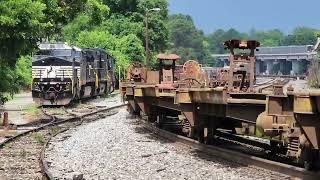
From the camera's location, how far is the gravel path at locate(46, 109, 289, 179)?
10.4 metres

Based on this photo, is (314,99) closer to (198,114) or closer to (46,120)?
(198,114)

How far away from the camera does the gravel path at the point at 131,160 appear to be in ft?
34.1

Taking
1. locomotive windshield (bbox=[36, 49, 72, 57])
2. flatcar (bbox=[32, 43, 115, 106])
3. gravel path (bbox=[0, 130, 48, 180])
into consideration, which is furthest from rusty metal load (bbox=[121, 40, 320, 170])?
locomotive windshield (bbox=[36, 49, 72, 57])

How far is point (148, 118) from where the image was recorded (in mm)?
18453

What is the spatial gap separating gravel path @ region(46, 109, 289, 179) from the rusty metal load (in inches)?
28.0

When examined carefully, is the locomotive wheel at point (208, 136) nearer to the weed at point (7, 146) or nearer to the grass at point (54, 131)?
the weed at point (7, 146)

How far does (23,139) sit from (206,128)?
210 inches

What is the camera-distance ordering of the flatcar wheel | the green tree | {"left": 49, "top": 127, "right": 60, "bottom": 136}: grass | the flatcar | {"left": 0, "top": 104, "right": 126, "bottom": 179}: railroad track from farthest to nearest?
1. the flatcar
2. {"left": 49, "top": 127, "right": 60, "bottom": 136}: grass
3. the green tree
4. {"left": 0, "top": 104, "right": 126, "bottom": 179}: railroad track
5. the flatcar wheel

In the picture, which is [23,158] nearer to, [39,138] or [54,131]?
[39,138]

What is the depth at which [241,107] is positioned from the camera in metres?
11.4

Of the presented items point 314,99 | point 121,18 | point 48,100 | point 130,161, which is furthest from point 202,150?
point 121,18

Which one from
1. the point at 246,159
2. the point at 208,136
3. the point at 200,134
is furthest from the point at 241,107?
the point at 200,134

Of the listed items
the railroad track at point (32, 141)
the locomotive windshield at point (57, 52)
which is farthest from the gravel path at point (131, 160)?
the locomotive windshield at point (57, 52)

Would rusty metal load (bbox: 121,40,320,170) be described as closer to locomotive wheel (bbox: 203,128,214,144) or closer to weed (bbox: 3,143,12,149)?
locomotive wheel (bbox: 203,128,214,144)
